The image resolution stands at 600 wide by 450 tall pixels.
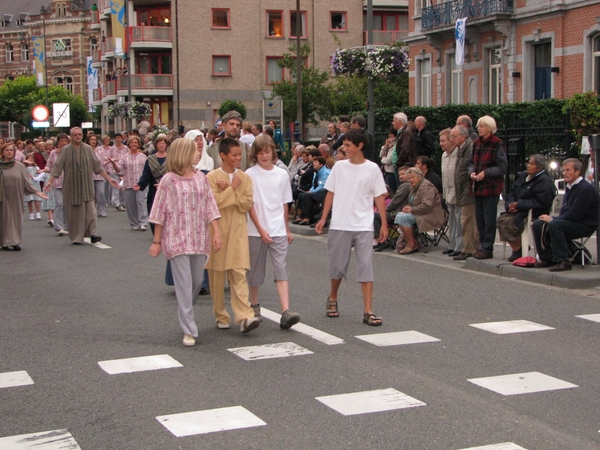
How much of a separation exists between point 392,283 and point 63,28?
113 metres

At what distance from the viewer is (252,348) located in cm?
813

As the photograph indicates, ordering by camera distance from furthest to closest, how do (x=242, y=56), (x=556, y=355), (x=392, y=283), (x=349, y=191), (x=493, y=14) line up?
1. (x=242, y=56)
2. (x=493, y=14)
3. (x=392, y=283)
4. (x=349, y=191)
5. (x=556, y=355)

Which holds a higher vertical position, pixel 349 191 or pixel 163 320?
pixel 349 191

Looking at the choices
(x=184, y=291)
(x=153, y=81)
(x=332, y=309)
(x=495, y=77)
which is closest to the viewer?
(x=184, y=291)

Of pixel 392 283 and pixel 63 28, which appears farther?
pixel 63 28

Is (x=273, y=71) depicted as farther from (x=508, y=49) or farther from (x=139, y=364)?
(x=139, y=364)

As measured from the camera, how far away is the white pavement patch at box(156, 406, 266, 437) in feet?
19.1

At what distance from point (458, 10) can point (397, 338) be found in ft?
91.9

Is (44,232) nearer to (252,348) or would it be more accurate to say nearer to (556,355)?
(252,348)

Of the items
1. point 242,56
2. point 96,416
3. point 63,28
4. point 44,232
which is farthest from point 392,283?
point 63,28

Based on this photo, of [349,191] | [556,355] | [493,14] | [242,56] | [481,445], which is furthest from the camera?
[242,56]

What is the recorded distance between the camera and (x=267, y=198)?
909cm

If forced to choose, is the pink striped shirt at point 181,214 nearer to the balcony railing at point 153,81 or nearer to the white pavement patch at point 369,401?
the white pavement patch at point 369,401

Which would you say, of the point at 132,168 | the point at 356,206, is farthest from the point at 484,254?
the point at 132,168
